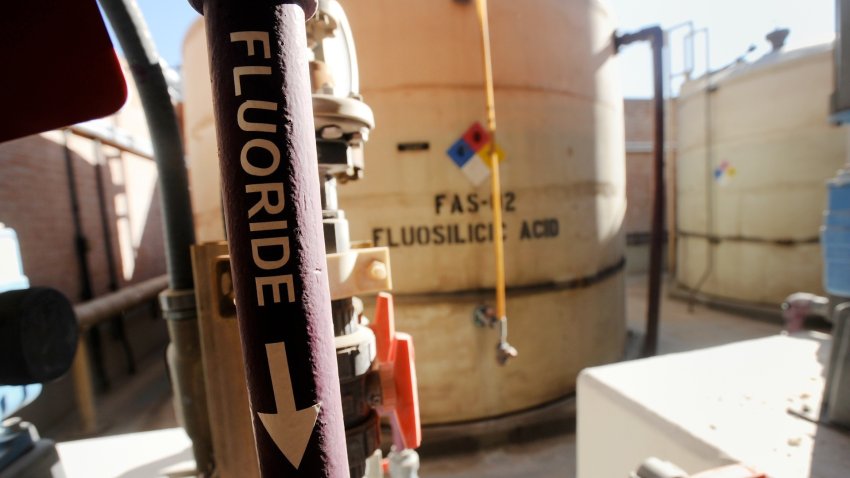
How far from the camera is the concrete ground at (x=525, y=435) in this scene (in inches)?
109

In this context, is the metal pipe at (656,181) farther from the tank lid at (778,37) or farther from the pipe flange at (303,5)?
the pipe flange at (303,5)

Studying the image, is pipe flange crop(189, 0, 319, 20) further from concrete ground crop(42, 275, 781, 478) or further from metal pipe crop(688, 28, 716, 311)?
metal pipe crop(688, 28, 716, 311)

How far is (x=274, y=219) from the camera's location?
15.1 inches

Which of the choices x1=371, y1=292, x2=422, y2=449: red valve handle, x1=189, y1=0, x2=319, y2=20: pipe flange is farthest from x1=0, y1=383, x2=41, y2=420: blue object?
x1=189, y1=0, x2=319, y2=20: pipe flange

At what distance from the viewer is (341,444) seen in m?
0.44

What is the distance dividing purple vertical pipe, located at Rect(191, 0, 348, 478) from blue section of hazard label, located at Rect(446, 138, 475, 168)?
2.34 meters

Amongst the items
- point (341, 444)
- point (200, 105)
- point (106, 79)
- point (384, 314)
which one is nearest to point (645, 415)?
point (384, 314)

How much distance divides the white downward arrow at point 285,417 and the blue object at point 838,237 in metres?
1.74

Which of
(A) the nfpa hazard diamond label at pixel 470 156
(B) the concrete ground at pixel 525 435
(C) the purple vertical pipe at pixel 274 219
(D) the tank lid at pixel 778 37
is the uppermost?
(D) the tank lid at pixel 778 37

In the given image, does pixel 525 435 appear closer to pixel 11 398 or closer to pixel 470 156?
pixel 470 156

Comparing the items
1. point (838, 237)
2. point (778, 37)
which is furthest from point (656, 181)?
point (778, 37)

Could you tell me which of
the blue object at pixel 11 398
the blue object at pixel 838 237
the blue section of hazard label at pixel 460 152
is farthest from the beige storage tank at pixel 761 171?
the blue object at pixel 11 398

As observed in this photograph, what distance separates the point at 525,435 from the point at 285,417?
9.82 ft

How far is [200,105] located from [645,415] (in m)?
3.30
